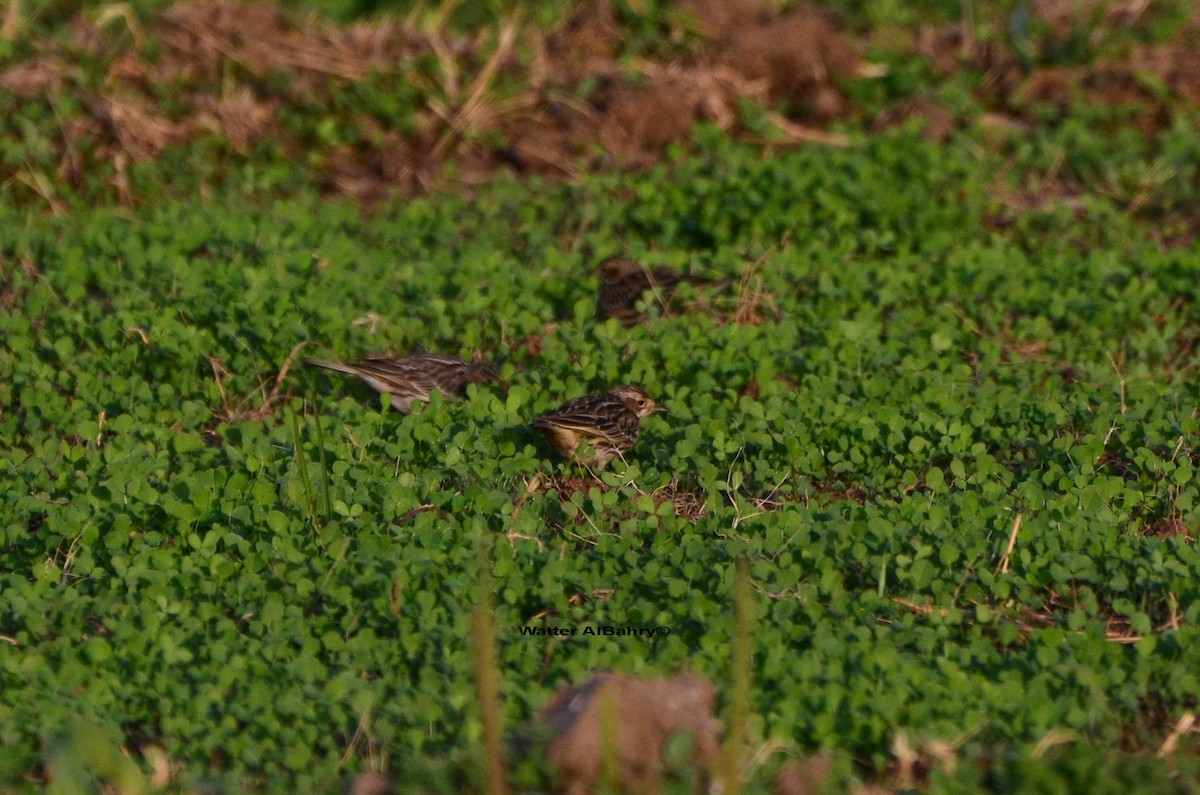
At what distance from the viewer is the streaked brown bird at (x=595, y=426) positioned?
23.2 ft

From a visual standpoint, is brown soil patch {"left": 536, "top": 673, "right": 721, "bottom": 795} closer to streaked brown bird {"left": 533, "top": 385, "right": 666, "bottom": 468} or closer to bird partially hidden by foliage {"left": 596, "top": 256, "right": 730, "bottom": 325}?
streaked brown bird {"left": 533, "top": 385, "right": 666, "bottom": 468}

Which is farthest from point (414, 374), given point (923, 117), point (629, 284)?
point (923, 117)

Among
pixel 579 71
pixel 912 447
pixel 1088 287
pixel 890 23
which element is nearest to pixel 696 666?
pixel 912 447

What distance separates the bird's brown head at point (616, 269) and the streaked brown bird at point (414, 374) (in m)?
1.23

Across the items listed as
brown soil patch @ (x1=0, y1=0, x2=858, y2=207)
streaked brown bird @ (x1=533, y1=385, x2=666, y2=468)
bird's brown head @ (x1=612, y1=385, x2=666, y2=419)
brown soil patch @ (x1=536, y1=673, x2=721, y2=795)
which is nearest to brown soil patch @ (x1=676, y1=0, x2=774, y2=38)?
brown soil patch @ (x1=0, y1=0, x2=858, y2=207)

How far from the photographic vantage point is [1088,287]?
29.5 ft

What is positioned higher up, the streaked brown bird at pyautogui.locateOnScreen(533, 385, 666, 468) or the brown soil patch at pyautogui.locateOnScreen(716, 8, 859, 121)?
the brown soil patch at pyautogui.locateOnScreen(716, 8, 859, 121)

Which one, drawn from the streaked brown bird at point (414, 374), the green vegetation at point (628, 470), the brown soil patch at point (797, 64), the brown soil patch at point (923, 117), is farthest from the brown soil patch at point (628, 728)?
the brown soil patch at point (797, 64)

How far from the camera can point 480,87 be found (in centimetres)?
1148

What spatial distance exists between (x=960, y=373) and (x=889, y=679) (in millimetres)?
3043

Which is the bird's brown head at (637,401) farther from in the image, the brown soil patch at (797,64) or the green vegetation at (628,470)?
the brown soil patch at (797,64)

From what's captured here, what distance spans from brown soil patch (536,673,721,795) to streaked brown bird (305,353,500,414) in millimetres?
2953

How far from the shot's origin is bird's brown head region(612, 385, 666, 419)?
24.8 ft

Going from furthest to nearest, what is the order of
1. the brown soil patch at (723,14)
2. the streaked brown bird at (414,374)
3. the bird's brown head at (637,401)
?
the brown soil patch at (723,14)
the streaked brown bird at (414,374)
the bird's brown head at (637,401)
